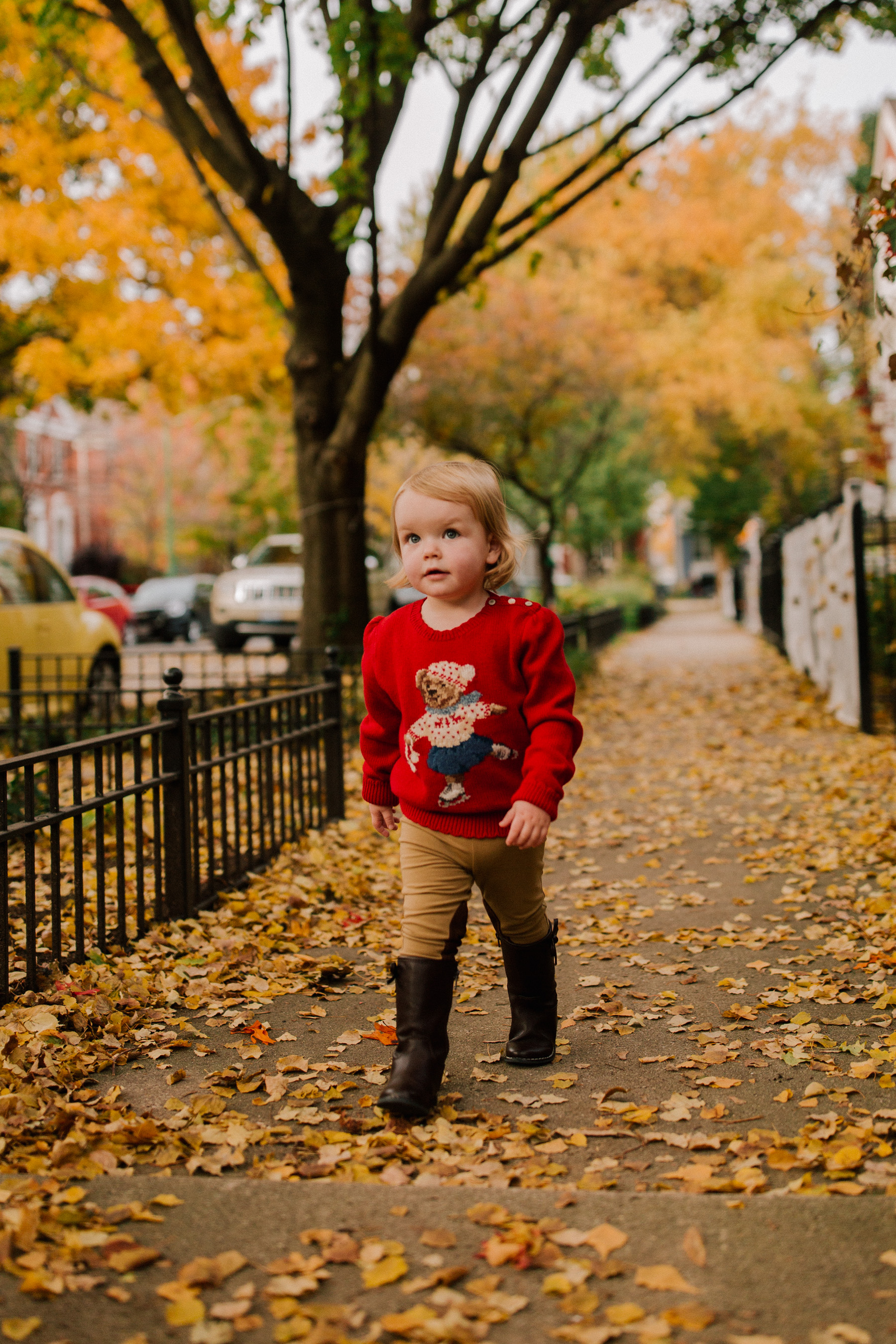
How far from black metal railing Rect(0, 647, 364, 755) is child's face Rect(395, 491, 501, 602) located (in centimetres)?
403

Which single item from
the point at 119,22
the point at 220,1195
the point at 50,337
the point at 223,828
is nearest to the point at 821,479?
the point at 50,337

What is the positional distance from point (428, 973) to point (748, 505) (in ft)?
141

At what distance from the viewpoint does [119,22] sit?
10008 millimetres

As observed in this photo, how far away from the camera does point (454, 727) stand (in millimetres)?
3191

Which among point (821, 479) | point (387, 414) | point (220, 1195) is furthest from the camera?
point (821, 479)

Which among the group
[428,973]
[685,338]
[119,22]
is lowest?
[428,973]

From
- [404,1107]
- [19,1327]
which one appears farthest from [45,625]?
[19,1327]

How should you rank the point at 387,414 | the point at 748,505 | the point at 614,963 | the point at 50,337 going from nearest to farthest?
the point at 614,963
the point at 50,337
the point at 387,414
the point at 748,505

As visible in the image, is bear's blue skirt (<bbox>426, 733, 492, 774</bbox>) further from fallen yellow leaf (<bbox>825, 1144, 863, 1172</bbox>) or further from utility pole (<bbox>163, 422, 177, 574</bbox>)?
utility pole (<bbox>163, 422, 177, 574</bbox>)

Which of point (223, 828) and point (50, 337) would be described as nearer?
point (223, 828)

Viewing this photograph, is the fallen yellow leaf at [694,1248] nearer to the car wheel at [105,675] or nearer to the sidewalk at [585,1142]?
the sidewalk at [585,1142]

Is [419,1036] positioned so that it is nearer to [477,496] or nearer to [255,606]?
[477,496]

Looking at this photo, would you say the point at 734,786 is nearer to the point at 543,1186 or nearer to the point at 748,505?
the point at 543,1186

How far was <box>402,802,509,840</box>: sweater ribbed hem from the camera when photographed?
3.21 meters
